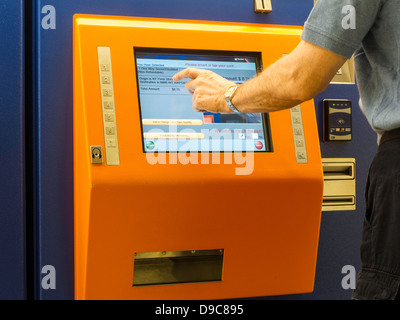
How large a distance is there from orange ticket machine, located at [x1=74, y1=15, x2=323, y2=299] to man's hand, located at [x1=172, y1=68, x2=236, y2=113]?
5cm

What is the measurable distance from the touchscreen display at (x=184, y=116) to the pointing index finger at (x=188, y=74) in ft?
0.10

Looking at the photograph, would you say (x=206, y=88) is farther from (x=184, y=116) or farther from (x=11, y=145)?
(x=11, y=145)

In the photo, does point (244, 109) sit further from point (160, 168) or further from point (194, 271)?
point (194, 271)

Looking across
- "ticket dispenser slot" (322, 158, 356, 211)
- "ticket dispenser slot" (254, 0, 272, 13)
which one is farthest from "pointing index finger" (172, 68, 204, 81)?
"ticket dispenser slot" (322, 158, 356, 211)

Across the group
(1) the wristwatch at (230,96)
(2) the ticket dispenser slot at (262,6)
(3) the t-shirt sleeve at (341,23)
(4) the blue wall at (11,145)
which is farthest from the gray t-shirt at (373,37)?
(4) the blue wall at (11,145)

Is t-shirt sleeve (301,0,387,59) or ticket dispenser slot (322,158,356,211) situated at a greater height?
t-shirt sleeve (301,0,387,59)

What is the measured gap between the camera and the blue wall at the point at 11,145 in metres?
1.73

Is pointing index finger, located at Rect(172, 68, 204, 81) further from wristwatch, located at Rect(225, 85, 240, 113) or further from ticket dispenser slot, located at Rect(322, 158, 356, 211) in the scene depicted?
ticket dispenser slot, located at Rect(322, 158, 356, 211)

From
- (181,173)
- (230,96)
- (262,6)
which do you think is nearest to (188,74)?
(230,96)

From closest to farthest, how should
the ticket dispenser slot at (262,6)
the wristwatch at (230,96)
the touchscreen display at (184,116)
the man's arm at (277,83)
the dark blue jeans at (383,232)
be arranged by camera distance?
the dark blue jeans at (383,232) < the man's arm at (277,83) < the wristwatch at (230,96) < the touchscreen display at (184,116) < the ticket dispenser slot at (262,6)

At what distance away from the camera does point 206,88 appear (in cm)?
167

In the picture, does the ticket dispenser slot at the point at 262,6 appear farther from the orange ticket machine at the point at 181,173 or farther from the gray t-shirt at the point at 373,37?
the gray t-shirt at the point at 373,37

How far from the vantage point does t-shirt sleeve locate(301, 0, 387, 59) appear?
1.22 m

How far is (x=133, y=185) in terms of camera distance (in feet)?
5.28
